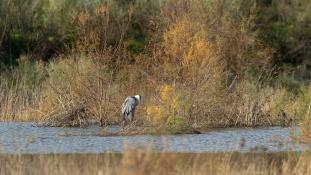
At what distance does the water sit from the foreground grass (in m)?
0.84

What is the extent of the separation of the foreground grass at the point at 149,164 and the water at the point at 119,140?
844 millimetres

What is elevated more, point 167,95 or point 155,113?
point 167,95

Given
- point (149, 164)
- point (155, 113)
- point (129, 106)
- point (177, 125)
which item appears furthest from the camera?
point (155, 113)

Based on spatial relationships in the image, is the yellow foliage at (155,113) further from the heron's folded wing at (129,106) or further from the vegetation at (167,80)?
the heron's folded wing at (129,106)

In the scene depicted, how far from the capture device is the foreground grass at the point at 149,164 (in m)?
9.45

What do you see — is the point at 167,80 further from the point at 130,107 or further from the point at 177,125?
the point at 177,125

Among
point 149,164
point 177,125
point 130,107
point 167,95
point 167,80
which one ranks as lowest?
point 177,125

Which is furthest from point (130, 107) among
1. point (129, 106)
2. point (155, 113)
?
point (155, 113)

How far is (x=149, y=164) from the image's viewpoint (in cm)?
941

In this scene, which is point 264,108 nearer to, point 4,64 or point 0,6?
point 4,64

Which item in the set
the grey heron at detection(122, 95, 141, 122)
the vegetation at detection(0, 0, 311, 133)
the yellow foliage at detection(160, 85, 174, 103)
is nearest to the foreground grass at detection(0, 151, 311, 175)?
the grey heron at detection(122, 95, 141, 122)

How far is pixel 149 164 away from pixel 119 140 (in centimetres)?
655

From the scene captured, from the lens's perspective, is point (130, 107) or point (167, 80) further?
point (167, 80)

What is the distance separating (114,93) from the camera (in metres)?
19.5
